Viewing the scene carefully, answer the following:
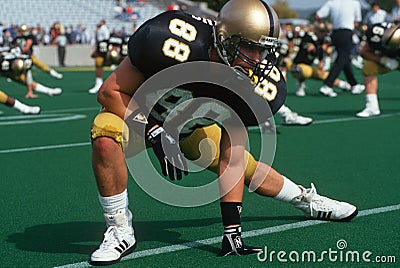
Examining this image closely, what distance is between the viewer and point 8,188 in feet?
16.3

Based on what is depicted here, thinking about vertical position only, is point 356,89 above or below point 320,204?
below

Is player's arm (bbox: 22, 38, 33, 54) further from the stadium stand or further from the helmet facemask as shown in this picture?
the stadium stand

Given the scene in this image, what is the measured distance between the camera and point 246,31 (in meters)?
2.99

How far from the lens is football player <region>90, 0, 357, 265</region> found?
302 centimetres

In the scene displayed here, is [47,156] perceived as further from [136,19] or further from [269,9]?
[136,19]

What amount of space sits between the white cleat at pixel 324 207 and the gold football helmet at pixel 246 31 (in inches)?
40.2

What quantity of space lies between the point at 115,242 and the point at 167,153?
0.55 m

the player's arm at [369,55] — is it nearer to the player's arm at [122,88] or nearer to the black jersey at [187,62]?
the black jersey at [187,62]

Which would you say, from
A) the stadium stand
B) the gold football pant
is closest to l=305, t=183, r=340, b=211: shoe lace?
the gold football pant

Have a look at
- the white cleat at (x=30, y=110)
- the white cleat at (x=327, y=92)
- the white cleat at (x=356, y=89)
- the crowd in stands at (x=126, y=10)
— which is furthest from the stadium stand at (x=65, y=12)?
the white cleat at (x=30, y=110)

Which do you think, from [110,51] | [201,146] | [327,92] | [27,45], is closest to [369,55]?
[327,92]

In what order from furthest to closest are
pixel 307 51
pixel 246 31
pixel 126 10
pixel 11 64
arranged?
pixel 126 10, pixel 307 51, pixel 11 64, pixel 246 31

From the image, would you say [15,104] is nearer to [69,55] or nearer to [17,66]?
[17,66]

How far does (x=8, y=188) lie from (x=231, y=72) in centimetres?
255
